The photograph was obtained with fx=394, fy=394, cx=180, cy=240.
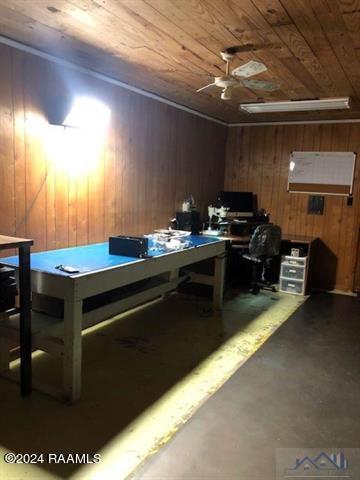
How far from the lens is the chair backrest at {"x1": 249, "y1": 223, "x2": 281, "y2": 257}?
15.6ft

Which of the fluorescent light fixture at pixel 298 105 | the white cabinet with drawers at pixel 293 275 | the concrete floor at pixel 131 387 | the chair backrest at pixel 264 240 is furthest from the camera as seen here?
the white cabinet with drawers at pixel 293 275

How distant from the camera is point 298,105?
14.3 feet

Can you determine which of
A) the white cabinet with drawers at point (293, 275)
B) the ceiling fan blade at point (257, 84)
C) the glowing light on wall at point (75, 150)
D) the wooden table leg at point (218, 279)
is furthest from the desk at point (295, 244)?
the ceiling fan blade at point (257, 84)

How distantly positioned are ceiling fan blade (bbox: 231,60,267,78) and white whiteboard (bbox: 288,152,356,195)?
2948mm

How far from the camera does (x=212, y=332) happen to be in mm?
3691

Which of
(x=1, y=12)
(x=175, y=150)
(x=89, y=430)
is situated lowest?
(x=89, y=430)

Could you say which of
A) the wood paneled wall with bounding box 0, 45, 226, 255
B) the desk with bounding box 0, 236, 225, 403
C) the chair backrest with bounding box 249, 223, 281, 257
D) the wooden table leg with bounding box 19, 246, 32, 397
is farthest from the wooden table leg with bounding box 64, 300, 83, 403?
the chair backrest with bounding box 249, 223, 281, 257

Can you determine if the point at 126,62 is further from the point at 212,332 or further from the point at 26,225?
the point at 212,332

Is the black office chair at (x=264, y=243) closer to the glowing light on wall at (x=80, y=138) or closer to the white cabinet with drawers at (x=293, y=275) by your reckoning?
the white cabinet with drawers at (x=293, y=275)

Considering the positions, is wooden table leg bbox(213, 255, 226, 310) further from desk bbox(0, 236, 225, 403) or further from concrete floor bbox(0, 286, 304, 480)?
desk bbox(0, 236, 225, 403)

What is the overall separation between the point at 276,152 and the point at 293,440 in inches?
169

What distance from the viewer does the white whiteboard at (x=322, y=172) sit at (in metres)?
5.25

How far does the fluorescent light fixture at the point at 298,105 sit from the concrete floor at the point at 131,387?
2316 millimetres

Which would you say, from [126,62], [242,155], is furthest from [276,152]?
[126,62]
